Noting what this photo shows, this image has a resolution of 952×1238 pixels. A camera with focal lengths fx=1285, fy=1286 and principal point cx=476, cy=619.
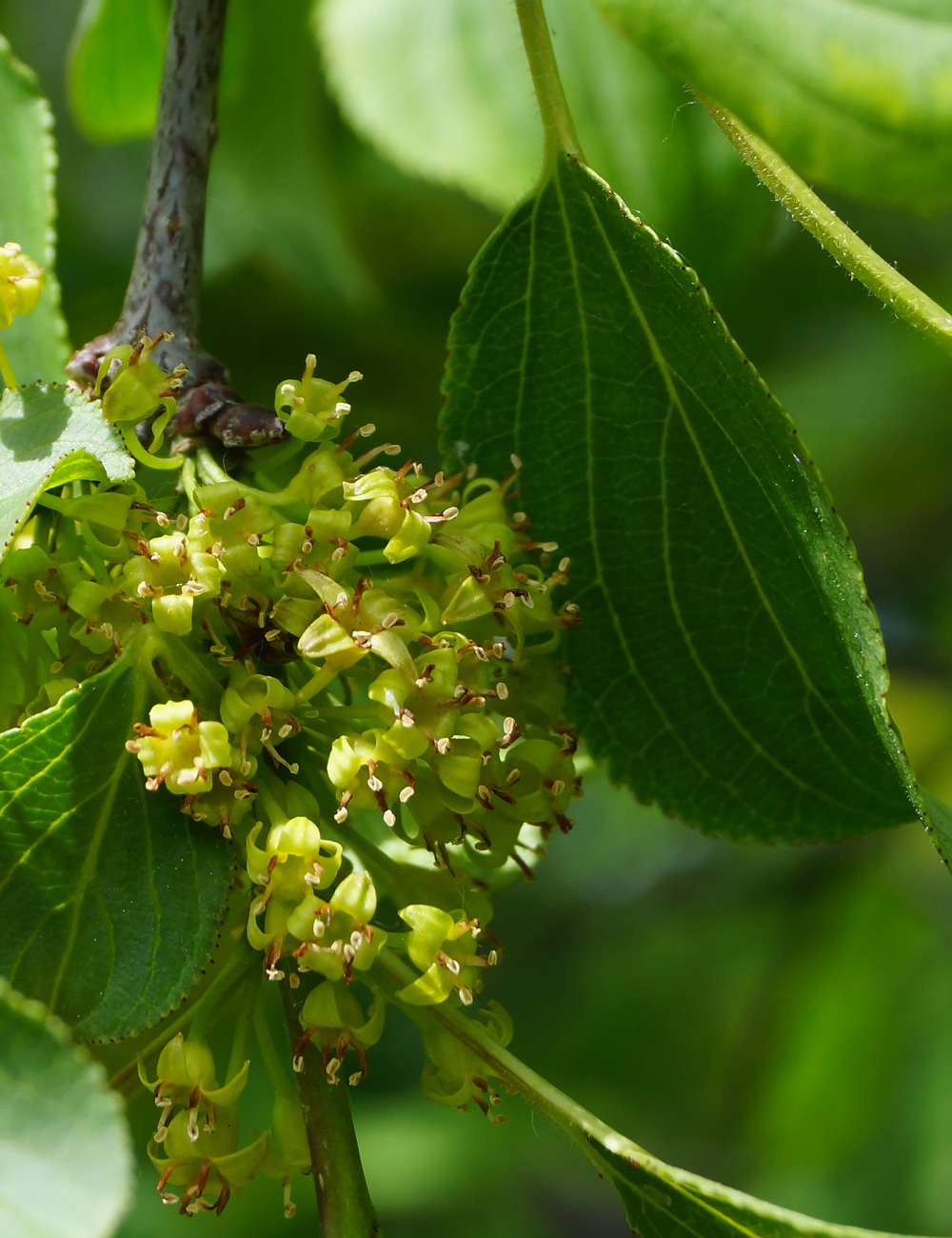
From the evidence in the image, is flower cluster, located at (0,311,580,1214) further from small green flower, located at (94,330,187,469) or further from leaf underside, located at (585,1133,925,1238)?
leaf underside, located at (585,1133,925,1238)

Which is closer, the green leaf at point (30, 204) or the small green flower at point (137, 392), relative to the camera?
the small green flower at point (137, 392)

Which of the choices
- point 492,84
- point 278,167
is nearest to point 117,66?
point 278,167

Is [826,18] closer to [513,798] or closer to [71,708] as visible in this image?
[513,798]

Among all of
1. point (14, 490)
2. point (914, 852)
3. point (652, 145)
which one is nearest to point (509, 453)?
point (14, 490)

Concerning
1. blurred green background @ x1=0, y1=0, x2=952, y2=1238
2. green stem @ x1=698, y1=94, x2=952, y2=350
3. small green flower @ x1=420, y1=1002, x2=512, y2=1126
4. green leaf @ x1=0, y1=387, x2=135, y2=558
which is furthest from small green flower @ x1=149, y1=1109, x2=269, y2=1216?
blurred green background @ x1=0, y1=0, x2=952, y2=1238

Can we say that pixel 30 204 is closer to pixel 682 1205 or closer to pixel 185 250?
pixel 185 250

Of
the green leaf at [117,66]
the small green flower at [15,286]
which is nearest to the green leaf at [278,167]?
the green leaf at [117,66]

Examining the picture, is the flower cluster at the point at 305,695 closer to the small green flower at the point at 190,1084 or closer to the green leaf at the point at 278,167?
the small green flower at the point at 190,1084
